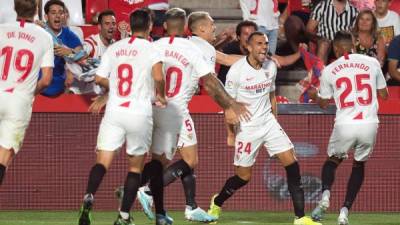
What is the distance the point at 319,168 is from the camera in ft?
58.6

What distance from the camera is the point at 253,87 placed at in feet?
50.8

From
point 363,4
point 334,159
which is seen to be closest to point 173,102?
point 334,159

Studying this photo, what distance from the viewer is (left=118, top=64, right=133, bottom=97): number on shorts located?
45.1ft

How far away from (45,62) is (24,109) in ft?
1.73

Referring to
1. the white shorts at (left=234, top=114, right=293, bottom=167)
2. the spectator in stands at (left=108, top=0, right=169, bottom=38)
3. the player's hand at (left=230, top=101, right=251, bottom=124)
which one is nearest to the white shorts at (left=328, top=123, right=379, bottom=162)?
the white shorts at (left=234, top=114, right=293, bottom=167)

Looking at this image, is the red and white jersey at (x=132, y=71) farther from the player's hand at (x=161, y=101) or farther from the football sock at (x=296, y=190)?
the football sock at (x=296, y=190)

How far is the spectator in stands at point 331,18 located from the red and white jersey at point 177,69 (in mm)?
4854

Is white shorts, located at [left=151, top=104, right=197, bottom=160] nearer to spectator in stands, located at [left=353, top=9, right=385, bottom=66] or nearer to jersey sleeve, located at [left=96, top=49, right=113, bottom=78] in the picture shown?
jersey sleeve, located at [left=96, top=49, right=113, bottom=78]

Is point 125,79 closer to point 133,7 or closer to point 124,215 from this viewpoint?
Answer: point 124,215

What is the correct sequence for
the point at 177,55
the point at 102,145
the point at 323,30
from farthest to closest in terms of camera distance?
the point at 323,30 < the point at 177,55 < the point at 102,145

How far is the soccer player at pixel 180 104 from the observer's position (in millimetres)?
14386

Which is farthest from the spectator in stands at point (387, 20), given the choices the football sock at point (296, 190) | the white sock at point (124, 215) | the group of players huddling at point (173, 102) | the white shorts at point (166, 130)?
the white sock at point (124, 215)

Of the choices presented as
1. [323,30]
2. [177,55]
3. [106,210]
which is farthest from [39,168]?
[323,30]

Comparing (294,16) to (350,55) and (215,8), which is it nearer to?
(215,8)
